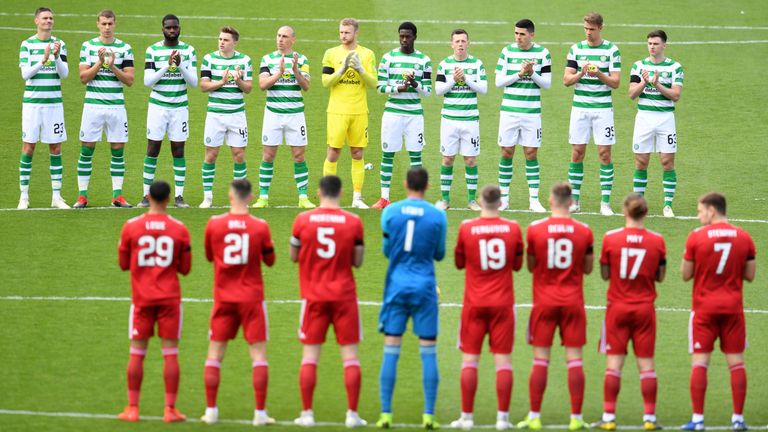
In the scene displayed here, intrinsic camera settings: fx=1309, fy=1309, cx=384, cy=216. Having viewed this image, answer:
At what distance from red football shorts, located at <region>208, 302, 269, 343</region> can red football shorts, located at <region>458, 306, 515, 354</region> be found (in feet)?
5.86

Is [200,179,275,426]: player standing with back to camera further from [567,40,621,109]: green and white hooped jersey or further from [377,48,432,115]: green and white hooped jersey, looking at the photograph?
[567,40,621,109]: green and white hooped jersey

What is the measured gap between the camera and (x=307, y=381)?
11422mm

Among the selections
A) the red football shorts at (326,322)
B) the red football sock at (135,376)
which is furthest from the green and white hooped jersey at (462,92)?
the red football sock at (135,376)

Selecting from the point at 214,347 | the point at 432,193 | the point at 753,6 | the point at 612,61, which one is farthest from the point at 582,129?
the point at 753,6

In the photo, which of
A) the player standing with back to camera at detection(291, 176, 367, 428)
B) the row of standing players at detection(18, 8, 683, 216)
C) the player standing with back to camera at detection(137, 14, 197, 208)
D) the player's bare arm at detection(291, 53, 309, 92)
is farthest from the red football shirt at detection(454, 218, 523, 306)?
the player standing with back to camera at detection(137, 14, 197, 208)

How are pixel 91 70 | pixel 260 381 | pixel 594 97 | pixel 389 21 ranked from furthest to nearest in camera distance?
pixel 389 21 < pixel 594 97 < pixel 91 70 < pixel 260 381

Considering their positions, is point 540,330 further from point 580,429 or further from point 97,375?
point 97,375

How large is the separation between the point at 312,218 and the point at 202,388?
2.30 metres

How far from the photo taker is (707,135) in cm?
2419

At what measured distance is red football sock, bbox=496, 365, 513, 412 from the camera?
1145 centimetres

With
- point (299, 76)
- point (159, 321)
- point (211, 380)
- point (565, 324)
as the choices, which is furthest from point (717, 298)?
point (299, 76)

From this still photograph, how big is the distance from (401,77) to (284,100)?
1.69 meters

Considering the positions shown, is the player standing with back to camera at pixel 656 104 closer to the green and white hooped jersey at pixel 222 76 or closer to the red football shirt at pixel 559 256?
the green and white hooped jersey at pixel 222 76

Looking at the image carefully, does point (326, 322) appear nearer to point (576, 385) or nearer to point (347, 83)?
point (576, 385)
